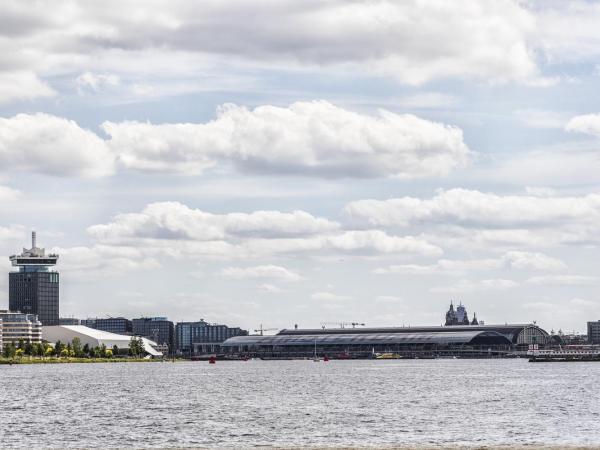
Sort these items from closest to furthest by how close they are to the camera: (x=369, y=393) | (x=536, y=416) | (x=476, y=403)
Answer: (x=536, y=416) < (x=476, y=403) < (x=369, y=393)

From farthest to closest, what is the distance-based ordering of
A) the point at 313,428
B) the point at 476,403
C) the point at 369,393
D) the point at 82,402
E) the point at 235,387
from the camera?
the point at 235,387 → the point at 369,393 → the point at 82,402 → the point at 476,403 → the point at 313,428

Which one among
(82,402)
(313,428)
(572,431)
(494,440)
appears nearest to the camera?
(494,440)

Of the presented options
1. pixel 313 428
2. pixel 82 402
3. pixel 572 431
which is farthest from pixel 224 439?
pixel 82 402

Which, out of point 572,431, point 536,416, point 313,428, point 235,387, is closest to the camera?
point 572,431

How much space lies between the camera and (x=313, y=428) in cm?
10556

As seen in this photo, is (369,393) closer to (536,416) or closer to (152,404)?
(152,404)

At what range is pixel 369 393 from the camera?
16875 cm

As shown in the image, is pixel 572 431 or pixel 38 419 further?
pixel 38 419

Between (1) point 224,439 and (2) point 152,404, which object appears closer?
(1) point 224,439

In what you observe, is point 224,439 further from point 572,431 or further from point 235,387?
point 235,387

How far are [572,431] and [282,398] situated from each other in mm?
61979

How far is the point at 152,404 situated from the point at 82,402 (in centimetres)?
1193

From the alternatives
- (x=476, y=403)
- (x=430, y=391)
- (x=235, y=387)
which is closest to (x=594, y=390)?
(x=430, y=391)

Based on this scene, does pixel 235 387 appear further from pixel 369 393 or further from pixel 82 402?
pixel 82 402
